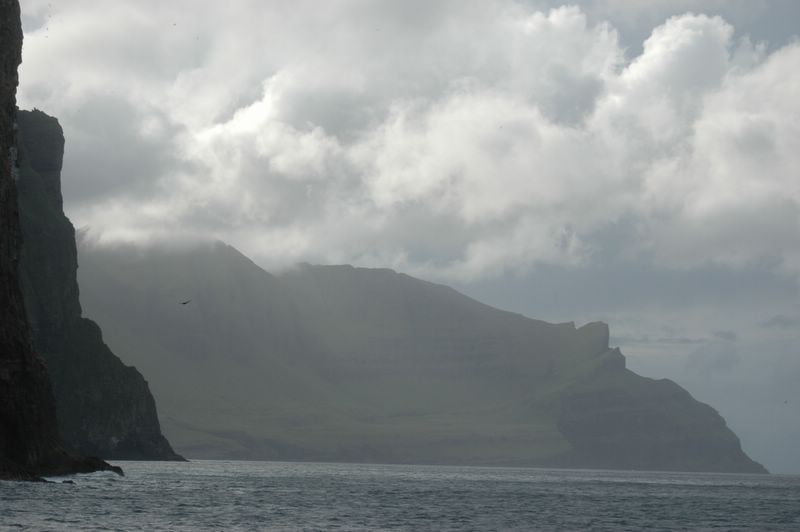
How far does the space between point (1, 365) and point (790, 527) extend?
82.4 meters

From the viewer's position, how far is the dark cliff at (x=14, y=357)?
12150cm

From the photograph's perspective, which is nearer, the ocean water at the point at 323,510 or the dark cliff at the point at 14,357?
the ocean water at the point at 323,510

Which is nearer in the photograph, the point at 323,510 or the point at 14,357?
the point at 323,510

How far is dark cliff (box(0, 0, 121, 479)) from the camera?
4783 inches

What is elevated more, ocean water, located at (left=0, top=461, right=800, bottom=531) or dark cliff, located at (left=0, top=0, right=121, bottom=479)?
dark cliff, located at (left=0, top=0, right=121, bottom=479)

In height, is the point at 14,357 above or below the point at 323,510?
above

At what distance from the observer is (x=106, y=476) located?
156 meters

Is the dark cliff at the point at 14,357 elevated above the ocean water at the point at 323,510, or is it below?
above

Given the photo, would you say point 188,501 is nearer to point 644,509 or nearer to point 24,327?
point 24,327

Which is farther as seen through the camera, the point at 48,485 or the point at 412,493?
the point at 412,493

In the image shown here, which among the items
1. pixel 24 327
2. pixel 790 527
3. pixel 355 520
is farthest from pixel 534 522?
pixel 24 327

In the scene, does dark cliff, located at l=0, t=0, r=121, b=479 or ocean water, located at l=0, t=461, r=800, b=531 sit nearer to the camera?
ocean water, located at l=0, t=461, r=800, b=531

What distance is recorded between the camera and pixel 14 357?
124m

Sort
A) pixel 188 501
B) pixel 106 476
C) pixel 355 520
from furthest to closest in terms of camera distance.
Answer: pixel 106 476 < pixel 188 501 < pixel 355 520
